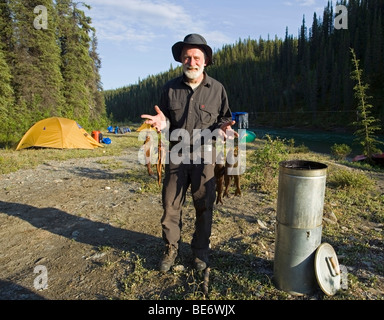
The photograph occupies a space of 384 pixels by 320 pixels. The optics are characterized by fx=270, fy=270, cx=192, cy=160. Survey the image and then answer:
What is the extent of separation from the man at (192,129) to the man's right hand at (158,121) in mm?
13

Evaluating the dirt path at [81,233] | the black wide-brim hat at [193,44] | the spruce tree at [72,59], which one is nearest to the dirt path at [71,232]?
the dirt path at [81,233]

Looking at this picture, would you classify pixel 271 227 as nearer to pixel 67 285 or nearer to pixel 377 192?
pixel 67 285

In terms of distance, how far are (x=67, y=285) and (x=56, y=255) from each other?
2.82 ft

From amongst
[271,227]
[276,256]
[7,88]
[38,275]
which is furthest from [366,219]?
[7,88]

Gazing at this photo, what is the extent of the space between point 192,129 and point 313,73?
91.7 metres

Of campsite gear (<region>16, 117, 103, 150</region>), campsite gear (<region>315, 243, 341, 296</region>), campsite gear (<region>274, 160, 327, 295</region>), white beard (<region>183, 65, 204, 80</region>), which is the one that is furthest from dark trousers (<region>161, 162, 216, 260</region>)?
campsite gear (<region>16, 117, 103, 150</region>)

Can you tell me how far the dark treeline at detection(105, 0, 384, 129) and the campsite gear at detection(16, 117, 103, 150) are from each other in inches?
2075

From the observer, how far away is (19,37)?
19281mm

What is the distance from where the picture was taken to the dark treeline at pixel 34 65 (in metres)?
16.7

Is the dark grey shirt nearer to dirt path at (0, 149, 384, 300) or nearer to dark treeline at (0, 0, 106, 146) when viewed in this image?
dirt path at (0, 149, 384, 300)

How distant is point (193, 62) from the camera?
3268 millimetres

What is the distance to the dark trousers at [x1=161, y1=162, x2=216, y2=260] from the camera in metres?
3.36

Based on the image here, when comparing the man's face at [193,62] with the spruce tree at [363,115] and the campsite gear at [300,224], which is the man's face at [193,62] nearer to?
the campsite gear at [300,224]

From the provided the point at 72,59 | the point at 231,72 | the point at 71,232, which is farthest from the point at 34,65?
the point at 231,72
